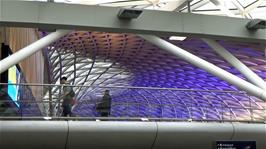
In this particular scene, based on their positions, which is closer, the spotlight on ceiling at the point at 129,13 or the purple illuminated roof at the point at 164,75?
the spotlight on ceiling at the point at 129,13

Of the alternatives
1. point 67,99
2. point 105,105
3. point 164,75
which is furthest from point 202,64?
point 164,75

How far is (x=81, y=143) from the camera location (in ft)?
52.8

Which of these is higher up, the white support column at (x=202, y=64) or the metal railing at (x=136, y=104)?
the white support column at (x=202, y=64)

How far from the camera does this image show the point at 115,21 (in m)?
15.7

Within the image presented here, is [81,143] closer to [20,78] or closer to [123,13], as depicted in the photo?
[123,13]

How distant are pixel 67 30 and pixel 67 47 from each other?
92.1 ft

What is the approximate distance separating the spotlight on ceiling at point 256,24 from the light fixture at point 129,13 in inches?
160

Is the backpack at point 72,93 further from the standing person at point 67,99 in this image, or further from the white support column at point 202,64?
the white support column at point 202,64

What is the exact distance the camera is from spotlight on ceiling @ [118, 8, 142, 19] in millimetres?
15255

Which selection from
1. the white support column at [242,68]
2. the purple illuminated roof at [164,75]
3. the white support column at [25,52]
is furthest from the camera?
the purple illuminated roof at [164,75]

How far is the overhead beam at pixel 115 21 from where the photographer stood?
14.9 m

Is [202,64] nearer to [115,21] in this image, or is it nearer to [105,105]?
[115,21]

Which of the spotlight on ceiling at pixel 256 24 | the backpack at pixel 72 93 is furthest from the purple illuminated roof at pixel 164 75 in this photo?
the spotlight on ceiling at pixel 256 24

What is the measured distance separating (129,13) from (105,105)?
3522 millimetres
